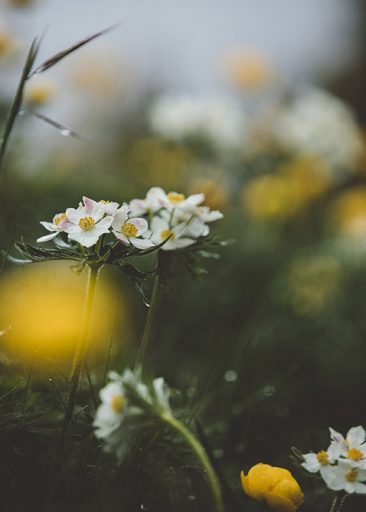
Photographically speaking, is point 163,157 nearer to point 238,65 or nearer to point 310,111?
point 310,111

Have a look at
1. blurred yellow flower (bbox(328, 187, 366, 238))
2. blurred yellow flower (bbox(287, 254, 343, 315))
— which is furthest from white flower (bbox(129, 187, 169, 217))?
blurred yellow flower (bbox(328, 187, 366, 238))

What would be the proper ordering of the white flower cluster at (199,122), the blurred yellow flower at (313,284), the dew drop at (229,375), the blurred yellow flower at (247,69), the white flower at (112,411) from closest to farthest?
the white flower at (112,411) → the dew drop at (229,375) → the blurred yellow flower at (313,284) → the white flower cluster at (199,122) → the blurred yellow flower at (247,69)

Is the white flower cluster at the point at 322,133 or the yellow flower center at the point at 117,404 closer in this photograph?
the yellow flower center at the point at 117,404

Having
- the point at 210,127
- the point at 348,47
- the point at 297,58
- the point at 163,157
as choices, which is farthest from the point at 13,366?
the point at 348,47

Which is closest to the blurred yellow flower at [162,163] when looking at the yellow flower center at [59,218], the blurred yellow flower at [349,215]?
the blurred yellow flower at [349,215]

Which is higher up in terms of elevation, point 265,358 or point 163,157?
point 163,157

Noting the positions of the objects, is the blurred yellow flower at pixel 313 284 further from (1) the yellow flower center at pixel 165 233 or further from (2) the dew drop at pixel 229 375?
(1) the yellow flower center at pixel 165 233

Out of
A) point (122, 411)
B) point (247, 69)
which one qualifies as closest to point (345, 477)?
point (122, 411)
